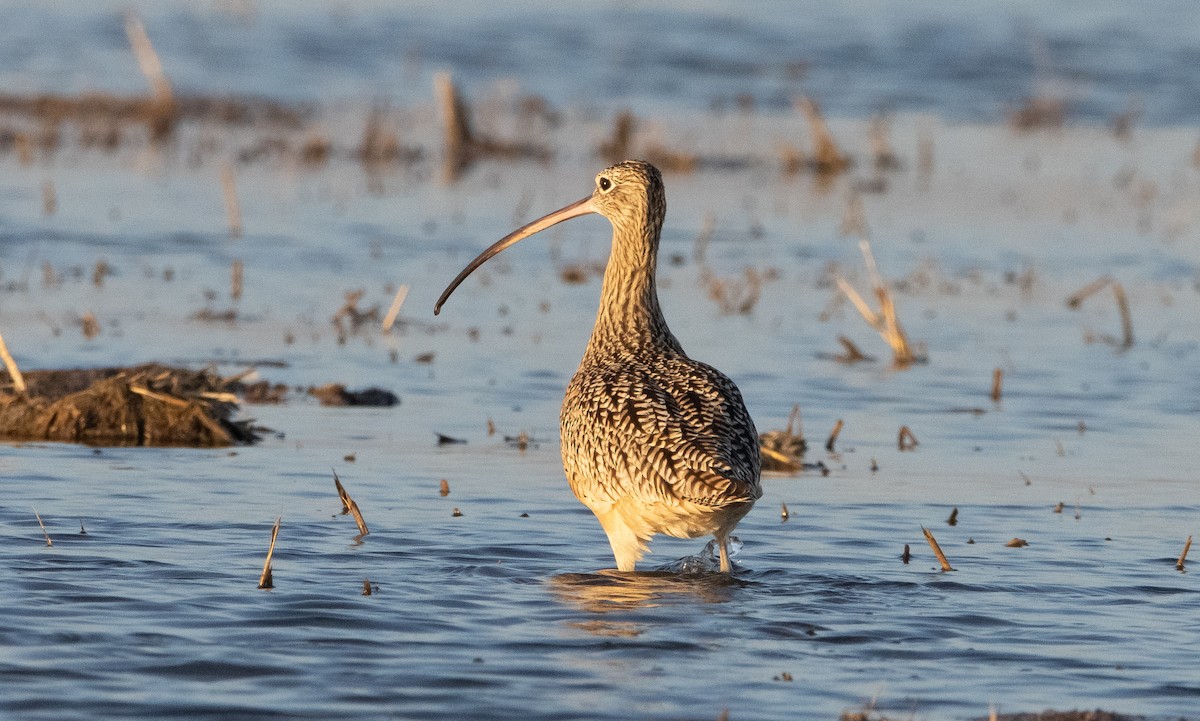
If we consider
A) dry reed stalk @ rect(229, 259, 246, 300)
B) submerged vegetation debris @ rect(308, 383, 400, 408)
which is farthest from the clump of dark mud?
dry reed stalk @ rect(229, 259, 246, 300)

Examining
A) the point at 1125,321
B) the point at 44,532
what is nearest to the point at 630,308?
the point at 44,532

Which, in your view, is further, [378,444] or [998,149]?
[998,149]

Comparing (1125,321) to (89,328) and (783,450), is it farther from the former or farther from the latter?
(89,328)

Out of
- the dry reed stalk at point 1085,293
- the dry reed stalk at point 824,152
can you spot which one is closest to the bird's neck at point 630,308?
the dry reed stalk at point 1085,293

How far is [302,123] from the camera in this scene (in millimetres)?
23281

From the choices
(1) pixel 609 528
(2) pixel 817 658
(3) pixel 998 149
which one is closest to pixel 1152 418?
(1) pixel 609 528

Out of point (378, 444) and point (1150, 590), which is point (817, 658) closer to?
point (1150, 590)

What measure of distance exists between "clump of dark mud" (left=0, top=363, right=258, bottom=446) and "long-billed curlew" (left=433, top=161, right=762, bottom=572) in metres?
2.43

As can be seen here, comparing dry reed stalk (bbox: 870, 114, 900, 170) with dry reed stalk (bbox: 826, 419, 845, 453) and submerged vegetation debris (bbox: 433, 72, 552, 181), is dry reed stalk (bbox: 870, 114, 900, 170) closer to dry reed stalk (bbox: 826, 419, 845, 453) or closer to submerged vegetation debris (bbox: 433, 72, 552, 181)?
submerged vegetation debris (bbox: 433, 72, 552, 181)

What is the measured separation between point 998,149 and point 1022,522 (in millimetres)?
14947

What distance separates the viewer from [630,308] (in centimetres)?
813

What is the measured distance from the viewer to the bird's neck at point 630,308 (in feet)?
26.4

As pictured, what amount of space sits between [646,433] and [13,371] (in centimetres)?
375

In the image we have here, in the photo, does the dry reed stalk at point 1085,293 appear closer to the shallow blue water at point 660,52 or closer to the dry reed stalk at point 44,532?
the dry reed stalk at point 44,532
